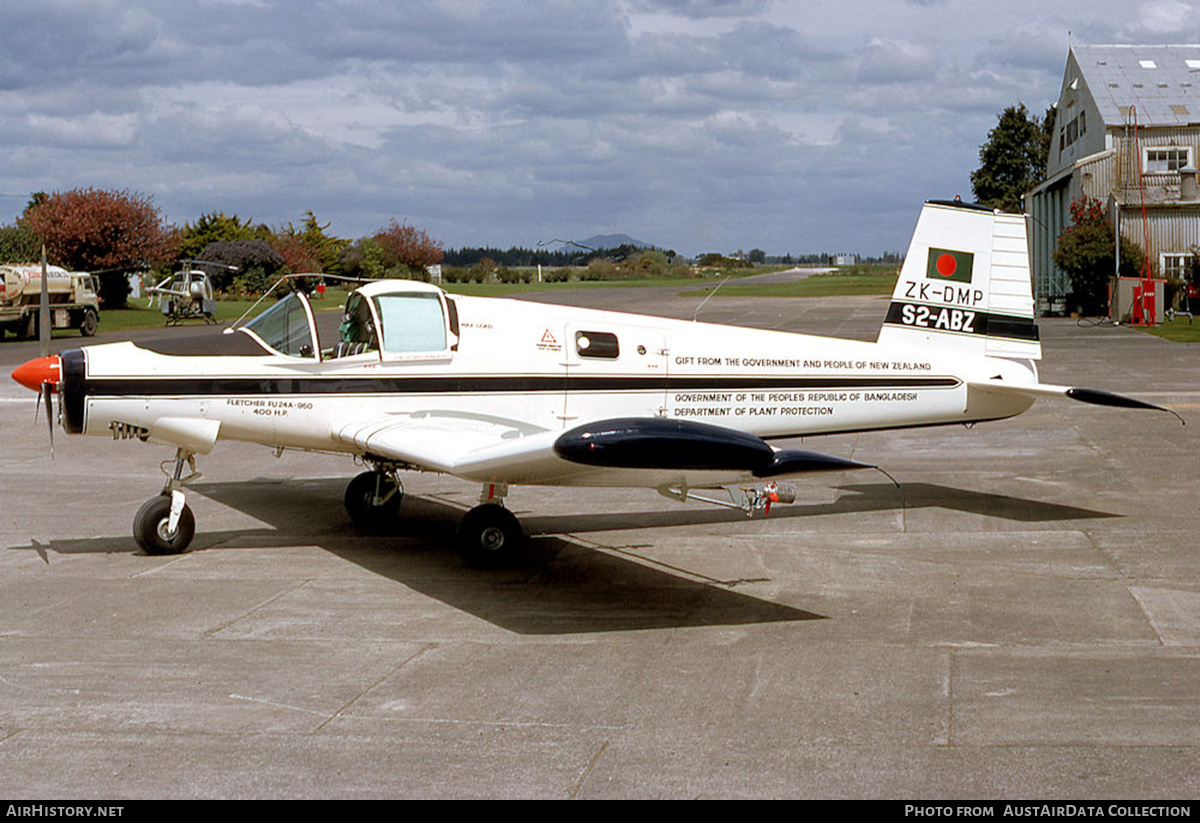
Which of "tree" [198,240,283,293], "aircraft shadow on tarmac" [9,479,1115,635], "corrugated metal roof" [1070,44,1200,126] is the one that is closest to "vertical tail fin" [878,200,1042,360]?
"aircraft shadow on tarmac" [9,479,1115,635]

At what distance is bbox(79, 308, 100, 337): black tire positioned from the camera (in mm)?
42688

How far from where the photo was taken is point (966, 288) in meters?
11.8

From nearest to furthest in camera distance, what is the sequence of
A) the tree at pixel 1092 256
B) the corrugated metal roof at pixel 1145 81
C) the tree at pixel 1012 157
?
the tree at pixel 1092 256 < the corrugated metal roof at pixel 1145 81 < the tree at pixel 1012 157

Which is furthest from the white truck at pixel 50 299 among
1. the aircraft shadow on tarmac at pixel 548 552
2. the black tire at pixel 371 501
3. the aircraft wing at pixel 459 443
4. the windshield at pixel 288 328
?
the aircraft wing at pixel 459 443

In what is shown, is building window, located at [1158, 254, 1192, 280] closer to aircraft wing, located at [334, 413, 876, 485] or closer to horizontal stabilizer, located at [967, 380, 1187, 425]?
horizontal stabilizer, located at [967, 380, 1187, 425]

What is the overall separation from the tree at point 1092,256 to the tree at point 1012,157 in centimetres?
3900

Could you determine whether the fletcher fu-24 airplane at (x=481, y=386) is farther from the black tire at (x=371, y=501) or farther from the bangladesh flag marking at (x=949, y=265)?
the bangladesh flag marking at (x=949, y=265)

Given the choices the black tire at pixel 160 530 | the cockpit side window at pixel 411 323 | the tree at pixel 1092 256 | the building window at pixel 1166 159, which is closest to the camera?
the cockpit side window at pixel 411 323

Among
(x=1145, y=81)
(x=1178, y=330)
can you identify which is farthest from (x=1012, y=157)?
(x=1178, y=330)

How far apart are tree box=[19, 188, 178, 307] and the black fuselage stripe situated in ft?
158

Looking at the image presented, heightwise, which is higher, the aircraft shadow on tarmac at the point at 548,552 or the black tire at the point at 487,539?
the black tire at the point at 487,539

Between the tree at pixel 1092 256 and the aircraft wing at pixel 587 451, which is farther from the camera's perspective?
the tree at pixel 1092 256

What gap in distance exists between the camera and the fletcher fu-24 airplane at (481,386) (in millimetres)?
9781

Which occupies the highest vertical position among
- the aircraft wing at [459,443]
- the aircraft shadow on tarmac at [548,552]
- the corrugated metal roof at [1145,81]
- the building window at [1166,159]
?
the corrugated metal roof at [1145,81]
